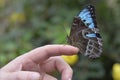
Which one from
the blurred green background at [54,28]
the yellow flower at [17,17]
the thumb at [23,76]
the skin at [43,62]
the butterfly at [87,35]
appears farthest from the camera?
the yellow flower at [17,17]

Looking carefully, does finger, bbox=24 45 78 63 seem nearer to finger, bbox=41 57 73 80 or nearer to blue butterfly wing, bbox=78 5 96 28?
finger, bbox=41 57 73 80

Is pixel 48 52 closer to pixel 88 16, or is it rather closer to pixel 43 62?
pixel 43 62

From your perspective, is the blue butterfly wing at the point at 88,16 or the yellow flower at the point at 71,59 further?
the yellow flower at the point at 71,59

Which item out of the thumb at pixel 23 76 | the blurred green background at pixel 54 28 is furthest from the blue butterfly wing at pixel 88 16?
the blurred green background at pixel 54 28

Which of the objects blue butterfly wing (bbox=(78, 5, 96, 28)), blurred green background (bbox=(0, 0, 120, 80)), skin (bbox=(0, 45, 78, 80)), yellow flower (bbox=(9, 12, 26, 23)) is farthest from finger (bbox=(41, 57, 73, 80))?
yellow flower (bbox=(9, 12, 26, 23))

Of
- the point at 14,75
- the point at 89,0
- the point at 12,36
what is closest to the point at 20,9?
the point at 12,36

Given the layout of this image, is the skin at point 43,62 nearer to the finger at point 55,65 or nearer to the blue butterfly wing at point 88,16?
the finger at point 55,65

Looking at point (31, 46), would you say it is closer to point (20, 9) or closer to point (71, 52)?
point (20, 9)
